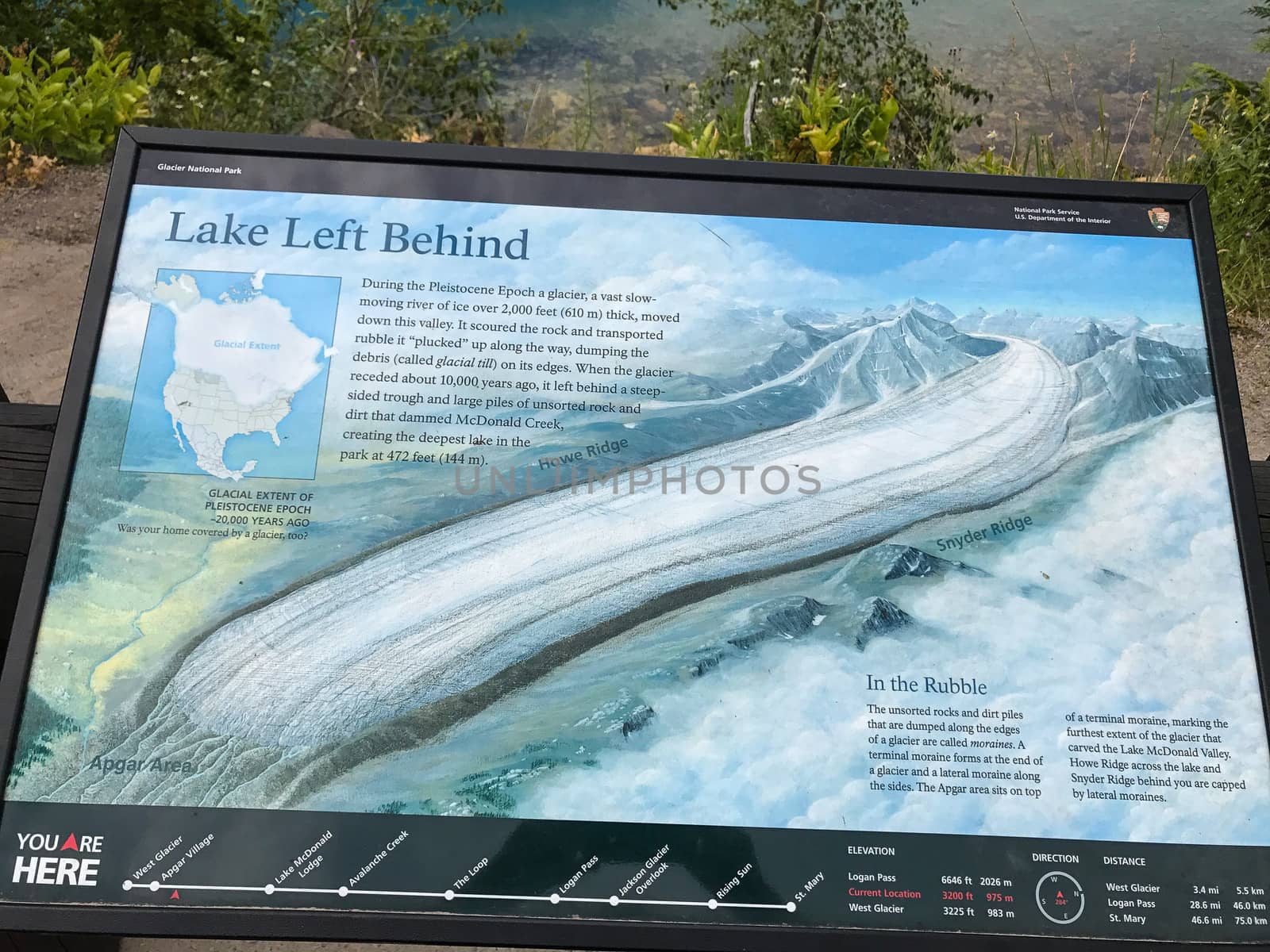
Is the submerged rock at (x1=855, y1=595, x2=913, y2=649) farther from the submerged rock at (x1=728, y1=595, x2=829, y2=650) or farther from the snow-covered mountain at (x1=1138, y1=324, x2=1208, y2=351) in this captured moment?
the snow-covered mountain at (x1=1138, y1=324, x2=1208, y2=351)

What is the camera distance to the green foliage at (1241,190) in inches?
173

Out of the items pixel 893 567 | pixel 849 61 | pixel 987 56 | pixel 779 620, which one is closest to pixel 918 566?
pixel 893 567

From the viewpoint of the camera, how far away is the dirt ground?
4.07 meters

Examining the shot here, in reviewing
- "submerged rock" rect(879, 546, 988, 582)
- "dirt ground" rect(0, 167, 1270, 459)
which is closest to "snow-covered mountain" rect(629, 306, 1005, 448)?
"submerged rock" rect(879, 546, 988, 582)

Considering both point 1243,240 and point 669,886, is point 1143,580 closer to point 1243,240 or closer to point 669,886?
point 669,886

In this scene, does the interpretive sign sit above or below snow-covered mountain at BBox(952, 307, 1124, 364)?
below

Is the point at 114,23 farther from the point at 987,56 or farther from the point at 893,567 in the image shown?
the point at 893,567

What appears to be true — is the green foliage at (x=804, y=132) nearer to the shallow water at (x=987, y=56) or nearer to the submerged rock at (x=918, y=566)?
the shallow water at (x=987, y=56)

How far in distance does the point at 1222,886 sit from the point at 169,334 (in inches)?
84.3

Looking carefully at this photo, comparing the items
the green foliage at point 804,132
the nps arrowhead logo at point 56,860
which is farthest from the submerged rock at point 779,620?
the green foliage at point 804,132

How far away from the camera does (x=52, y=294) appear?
462 cm

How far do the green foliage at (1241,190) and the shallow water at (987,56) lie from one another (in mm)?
1677

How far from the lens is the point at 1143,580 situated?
1780 millimetres

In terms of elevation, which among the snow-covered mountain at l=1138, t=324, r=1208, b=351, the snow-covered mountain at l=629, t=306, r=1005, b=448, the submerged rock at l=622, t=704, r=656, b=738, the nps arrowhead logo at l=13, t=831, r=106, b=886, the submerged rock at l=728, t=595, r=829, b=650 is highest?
the snow-covered mountain at l=1138, t=324, r=1208, b=351
